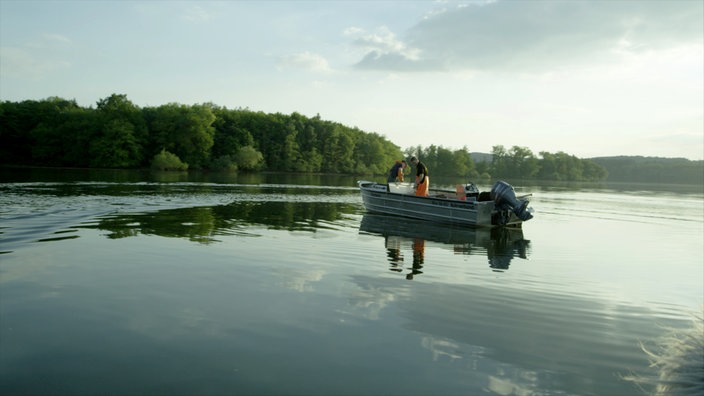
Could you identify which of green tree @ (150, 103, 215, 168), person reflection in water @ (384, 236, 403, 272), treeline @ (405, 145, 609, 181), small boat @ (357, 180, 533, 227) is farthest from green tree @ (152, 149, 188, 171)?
treeline @ (405, 145, 609, 181)

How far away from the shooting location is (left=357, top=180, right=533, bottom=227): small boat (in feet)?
61.1

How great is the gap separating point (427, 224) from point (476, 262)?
8.64m

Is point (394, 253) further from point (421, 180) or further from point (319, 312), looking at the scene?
point (421, 180)

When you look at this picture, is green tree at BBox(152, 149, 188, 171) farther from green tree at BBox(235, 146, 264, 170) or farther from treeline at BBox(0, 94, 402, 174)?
green tree at BBox(235, 146, 264, 170)

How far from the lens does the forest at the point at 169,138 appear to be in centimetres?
8106

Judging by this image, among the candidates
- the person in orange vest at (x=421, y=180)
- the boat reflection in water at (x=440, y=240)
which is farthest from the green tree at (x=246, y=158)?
the person in orange vest at (x=421, y=180)

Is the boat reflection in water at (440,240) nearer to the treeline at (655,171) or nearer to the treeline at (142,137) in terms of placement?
the treeline at (142,137)

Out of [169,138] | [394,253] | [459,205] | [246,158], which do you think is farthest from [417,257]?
[169,138]

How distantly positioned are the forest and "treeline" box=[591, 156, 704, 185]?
11976 centimetres

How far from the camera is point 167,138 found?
A: 88188 millimetres

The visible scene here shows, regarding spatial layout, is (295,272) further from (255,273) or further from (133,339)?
(133,339)

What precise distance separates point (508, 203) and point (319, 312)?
1389 centimetres

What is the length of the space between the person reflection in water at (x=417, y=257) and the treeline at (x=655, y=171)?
187 metres


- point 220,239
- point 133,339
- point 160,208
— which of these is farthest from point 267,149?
point 133,339
